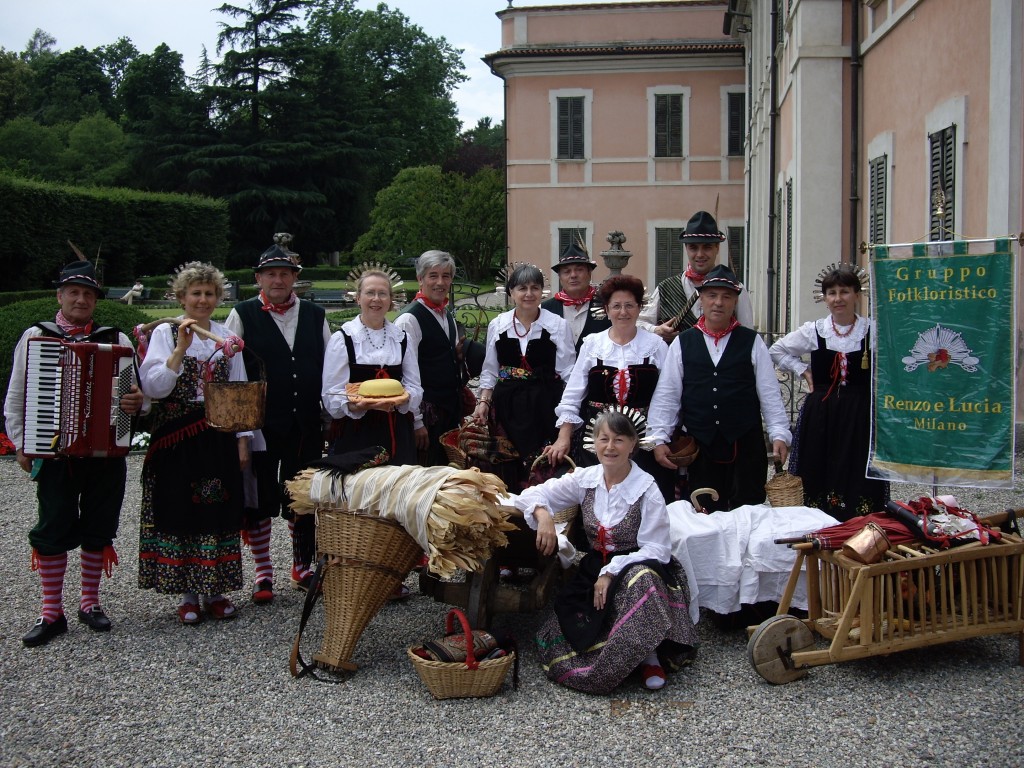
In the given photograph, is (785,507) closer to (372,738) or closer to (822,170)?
(372,738)

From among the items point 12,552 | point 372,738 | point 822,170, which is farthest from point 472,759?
point 822,170

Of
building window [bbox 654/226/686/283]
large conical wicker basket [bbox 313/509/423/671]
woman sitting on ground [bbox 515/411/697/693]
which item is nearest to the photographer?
woman sitting on ground [bbox 515/411/697/693]

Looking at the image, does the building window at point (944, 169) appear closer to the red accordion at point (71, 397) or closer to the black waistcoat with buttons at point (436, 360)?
the black waistcoat with buttons at point (436, 360)

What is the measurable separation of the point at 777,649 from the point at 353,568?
1.82 m

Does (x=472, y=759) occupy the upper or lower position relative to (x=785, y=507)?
lower

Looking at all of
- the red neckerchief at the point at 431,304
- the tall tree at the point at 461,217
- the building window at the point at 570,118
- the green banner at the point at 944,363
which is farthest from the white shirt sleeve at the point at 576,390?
the tall tree at the point at 461,217

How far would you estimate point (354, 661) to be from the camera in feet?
15.3

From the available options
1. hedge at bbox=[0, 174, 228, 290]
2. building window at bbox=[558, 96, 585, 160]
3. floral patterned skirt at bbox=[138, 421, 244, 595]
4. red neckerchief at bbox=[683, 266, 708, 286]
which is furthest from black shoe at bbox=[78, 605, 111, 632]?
building window at bbox=[558, 96, 585, 160]

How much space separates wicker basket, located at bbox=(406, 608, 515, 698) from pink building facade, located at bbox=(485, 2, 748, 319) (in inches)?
954

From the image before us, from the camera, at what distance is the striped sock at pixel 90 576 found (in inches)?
204

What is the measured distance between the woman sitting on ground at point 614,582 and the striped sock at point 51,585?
2.31 meters

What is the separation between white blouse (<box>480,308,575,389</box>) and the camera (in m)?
5.80

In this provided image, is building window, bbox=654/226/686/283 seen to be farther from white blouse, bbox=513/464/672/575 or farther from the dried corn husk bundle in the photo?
the dried corn husk bundle

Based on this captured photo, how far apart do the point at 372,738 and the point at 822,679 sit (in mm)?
1885
